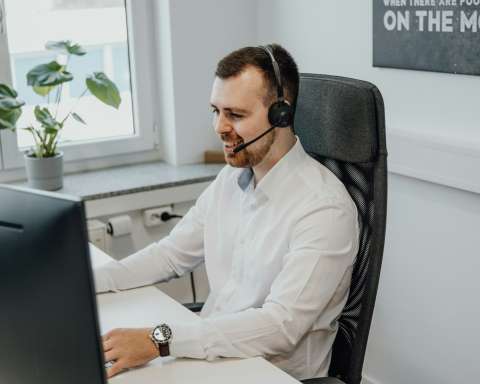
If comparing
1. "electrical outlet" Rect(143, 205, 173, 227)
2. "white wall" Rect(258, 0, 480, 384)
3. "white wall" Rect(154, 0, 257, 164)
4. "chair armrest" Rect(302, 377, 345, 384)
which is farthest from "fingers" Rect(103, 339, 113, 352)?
"white wall" Rect(154, 0, 257, 164)

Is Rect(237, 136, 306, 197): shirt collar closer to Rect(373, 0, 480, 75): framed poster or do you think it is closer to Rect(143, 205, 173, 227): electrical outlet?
Rect(373, 0, 480, 75): framed poster

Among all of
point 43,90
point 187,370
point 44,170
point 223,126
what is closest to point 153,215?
point 44,170

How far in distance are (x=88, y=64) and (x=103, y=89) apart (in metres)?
0.30

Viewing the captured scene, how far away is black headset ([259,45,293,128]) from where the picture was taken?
1703mm

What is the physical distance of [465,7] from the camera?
206 cm

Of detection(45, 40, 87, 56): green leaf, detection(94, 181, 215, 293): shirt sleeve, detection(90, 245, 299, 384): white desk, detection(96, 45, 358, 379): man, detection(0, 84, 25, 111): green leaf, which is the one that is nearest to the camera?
detection(90, 245, 299, 384): white desk

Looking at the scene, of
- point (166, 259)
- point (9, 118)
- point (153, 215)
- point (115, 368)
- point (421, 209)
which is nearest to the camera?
point (115, 368)

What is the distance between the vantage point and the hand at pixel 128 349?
144 centimetres

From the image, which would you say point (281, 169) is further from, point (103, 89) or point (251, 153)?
point (103, 89)

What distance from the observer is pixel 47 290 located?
967 mm

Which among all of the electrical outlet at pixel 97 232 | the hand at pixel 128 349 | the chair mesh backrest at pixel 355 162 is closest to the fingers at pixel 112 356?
the hand at pixel 128 349

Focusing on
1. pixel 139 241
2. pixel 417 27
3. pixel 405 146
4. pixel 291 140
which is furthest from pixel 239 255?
pixel 139 241

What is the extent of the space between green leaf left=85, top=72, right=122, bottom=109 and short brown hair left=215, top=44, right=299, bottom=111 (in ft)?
3.10

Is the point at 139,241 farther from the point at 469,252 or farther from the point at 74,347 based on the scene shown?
the point at 74,347
